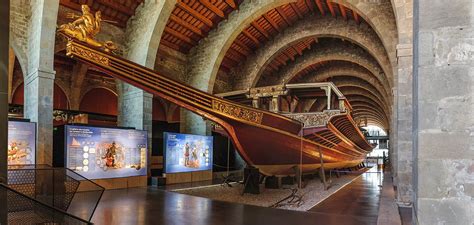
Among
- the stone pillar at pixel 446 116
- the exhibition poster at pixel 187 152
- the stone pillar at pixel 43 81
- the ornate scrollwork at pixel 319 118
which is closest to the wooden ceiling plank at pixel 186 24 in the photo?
the exhibition poster at pixel 187 152

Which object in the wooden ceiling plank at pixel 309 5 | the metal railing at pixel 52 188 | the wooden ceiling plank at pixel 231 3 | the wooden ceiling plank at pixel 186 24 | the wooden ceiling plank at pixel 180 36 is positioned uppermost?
the wooden ceiling plank at pixel 309 5

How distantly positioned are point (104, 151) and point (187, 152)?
3593mm

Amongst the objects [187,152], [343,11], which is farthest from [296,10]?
[187,152]

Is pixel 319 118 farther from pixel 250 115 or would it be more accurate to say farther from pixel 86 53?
pixel 86 53

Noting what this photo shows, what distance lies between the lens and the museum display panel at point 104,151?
30.3 ft

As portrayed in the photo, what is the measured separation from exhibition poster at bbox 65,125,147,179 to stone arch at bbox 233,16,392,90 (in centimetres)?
Answer: 872

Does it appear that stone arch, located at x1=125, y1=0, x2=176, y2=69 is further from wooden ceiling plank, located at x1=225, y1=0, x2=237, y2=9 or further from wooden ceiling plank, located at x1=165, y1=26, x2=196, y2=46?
wooden ceiling plank, located at x1=225, y1=0, x2=237, y2=9

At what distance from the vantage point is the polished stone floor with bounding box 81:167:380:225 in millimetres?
5598

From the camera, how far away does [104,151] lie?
10016 mm

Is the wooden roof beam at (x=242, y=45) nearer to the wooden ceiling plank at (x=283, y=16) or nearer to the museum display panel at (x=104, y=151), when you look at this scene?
the wooden ceiling plank at (x=283, y=16)

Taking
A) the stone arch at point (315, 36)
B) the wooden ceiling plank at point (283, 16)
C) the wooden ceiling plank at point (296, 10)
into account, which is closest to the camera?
the stone arch at point (315, 36)

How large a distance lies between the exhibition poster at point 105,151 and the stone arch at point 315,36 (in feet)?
28.6

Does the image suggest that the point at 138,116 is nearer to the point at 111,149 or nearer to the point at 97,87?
the point at 111,149

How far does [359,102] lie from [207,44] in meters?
24.0
